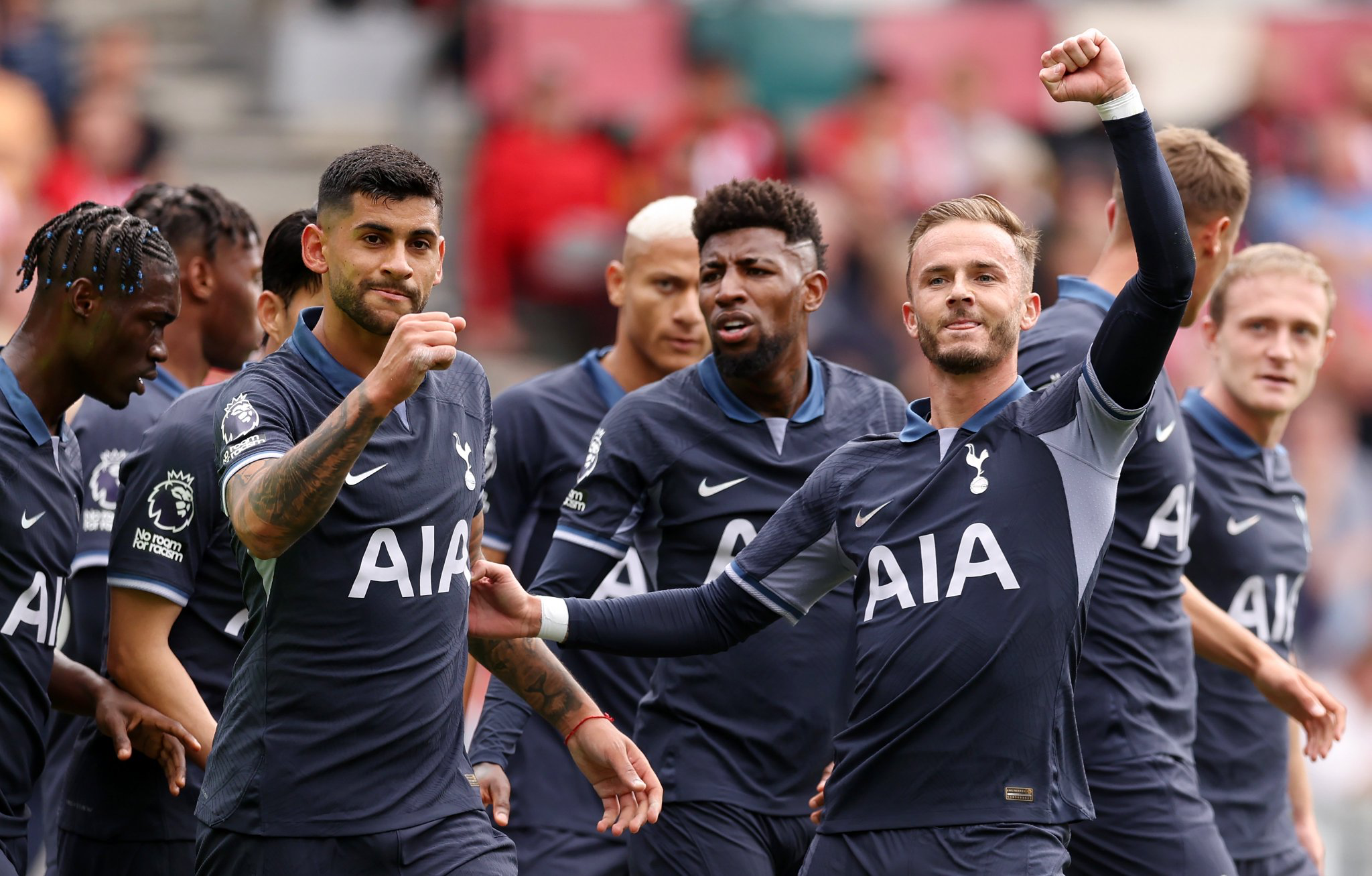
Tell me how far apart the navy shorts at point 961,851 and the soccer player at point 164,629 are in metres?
1.87

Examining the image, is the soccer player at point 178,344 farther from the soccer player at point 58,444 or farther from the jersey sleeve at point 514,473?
the jersey sleeve at point 514,473

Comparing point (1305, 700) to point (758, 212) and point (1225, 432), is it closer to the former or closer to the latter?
point (1225, 432)

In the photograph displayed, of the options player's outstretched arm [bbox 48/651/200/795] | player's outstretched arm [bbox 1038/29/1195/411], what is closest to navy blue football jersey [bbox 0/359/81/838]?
player's outstretched arm [bbox 48/651/200/795]

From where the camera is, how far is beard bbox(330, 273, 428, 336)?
462 centimetres

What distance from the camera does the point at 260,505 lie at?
420 cm

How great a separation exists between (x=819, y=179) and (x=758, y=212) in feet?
31.0

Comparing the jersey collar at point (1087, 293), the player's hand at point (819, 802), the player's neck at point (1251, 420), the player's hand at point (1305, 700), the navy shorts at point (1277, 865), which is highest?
the jersey collar at point (1087, 293)

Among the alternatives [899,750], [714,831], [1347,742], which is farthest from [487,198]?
[899,750]

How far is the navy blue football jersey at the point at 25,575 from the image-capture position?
5.00m

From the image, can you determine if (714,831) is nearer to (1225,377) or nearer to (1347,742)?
(1225,377)

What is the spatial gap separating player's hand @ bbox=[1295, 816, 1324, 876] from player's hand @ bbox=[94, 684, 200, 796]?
4.11 meters

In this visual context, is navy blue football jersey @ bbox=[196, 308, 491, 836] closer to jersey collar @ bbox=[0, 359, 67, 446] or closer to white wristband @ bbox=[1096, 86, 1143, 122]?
jersey collar @ bbox=[0, 359, 67, 446]

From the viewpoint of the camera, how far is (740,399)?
595 centimetres

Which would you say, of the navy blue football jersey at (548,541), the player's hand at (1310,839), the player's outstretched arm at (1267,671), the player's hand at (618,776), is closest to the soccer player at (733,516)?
the navy blue football jersey at (548,541)
